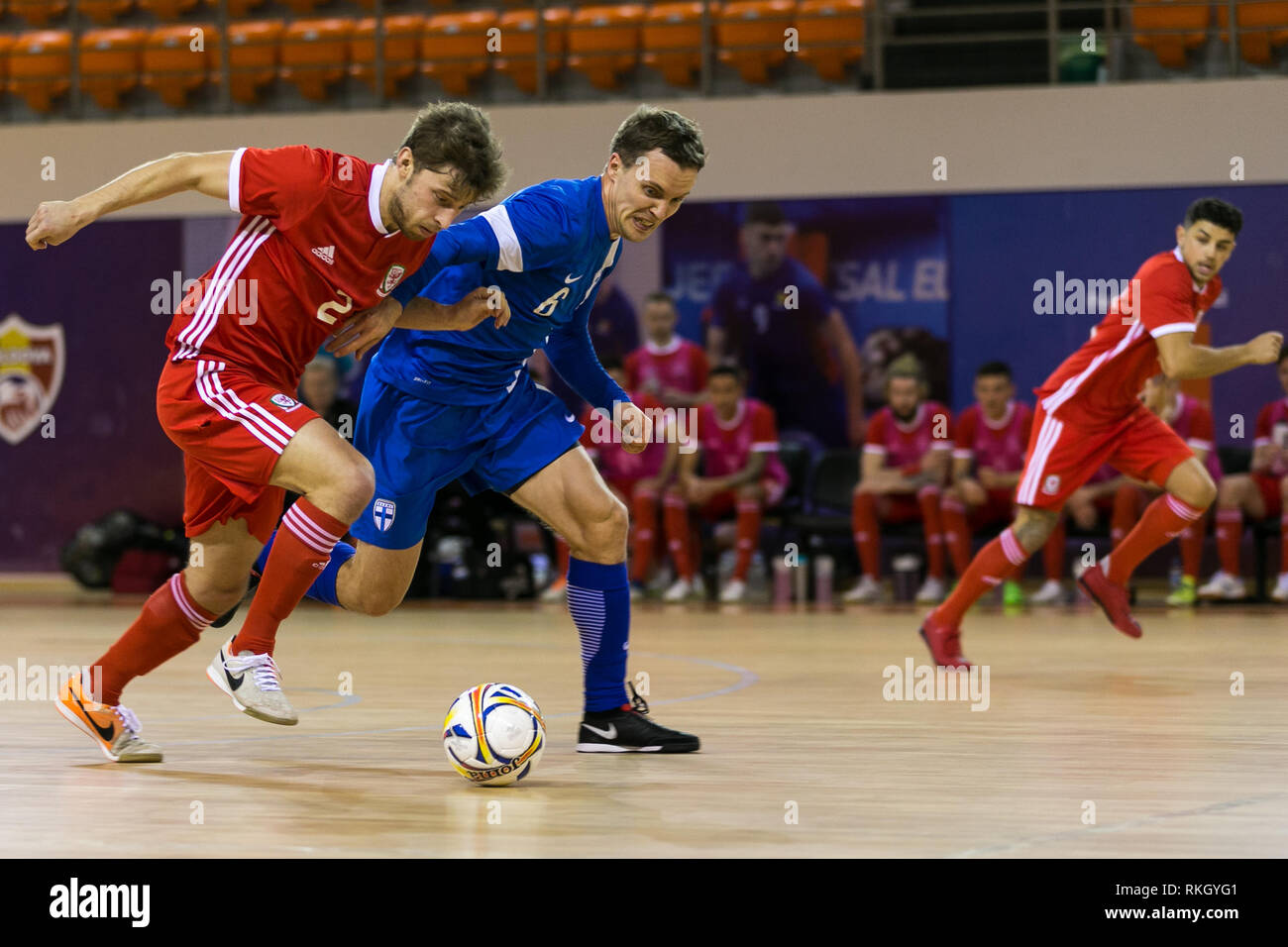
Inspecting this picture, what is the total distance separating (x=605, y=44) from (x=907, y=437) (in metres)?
4.48

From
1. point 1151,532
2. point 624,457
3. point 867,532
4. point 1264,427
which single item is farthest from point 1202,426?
point 1151,532

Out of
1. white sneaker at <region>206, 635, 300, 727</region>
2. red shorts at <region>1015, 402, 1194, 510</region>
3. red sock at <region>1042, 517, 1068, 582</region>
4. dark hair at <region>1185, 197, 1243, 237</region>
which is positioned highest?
dark hair at <region>1185, 197, 1243, 237</region>

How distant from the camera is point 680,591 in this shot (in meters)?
11.1

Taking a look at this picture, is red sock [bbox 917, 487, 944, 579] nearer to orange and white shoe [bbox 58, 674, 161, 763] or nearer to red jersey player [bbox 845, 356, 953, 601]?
red jersey player [bbox 845, 356, 953, 601]

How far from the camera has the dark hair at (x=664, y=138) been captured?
168 inches

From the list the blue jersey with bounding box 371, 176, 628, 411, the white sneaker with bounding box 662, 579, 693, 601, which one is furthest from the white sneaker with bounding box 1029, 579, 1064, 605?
the blue jersey with bounding box 371, 176, 628, 411

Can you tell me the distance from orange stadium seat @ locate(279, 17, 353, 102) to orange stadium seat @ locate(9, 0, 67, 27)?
105 inches

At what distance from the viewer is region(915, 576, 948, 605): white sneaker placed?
35.6 ft

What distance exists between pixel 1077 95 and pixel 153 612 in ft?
29.7

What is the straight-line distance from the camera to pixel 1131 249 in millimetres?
11984

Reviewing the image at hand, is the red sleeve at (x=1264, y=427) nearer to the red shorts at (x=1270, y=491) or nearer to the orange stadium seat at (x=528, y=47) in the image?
the red shorts at (x=1270, y=491)

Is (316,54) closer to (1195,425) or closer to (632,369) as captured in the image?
(632,369)

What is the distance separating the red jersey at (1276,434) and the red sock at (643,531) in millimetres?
4057
